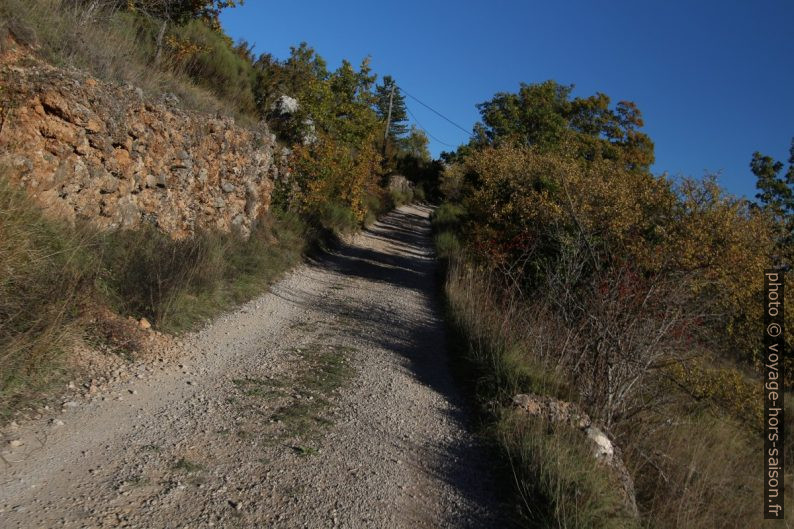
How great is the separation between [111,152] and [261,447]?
5.24 metres

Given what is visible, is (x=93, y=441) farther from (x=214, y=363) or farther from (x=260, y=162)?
(x=260, y=162)

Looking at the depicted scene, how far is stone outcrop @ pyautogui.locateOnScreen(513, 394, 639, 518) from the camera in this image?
4.29 meters

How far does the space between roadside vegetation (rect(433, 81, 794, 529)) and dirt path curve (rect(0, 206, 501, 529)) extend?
61cm

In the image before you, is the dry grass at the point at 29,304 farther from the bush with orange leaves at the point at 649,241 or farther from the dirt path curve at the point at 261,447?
the bush with orange leaves at the point at 649,241

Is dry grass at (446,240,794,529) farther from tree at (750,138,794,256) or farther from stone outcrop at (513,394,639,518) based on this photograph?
tree at (750,138,794,256)

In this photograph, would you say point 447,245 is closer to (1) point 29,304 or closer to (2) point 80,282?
(2) point 80,282

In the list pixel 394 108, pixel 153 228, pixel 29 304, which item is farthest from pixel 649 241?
pixel 394 108

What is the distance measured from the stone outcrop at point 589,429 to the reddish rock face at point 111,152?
5.56m

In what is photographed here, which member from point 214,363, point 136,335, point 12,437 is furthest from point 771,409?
point 12,437

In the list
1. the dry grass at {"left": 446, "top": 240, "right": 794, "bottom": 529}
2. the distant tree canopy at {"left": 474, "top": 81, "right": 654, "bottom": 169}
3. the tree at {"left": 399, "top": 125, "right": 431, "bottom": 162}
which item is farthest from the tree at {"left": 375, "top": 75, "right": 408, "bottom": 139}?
the dry grass at {"left": 446, "top": 240, "right": 794, "bottom": 529}

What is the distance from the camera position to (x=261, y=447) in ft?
13.9

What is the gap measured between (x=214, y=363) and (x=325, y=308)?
3880 mm

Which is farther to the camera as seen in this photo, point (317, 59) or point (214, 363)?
point (317, 59)

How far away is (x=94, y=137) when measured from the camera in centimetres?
712
